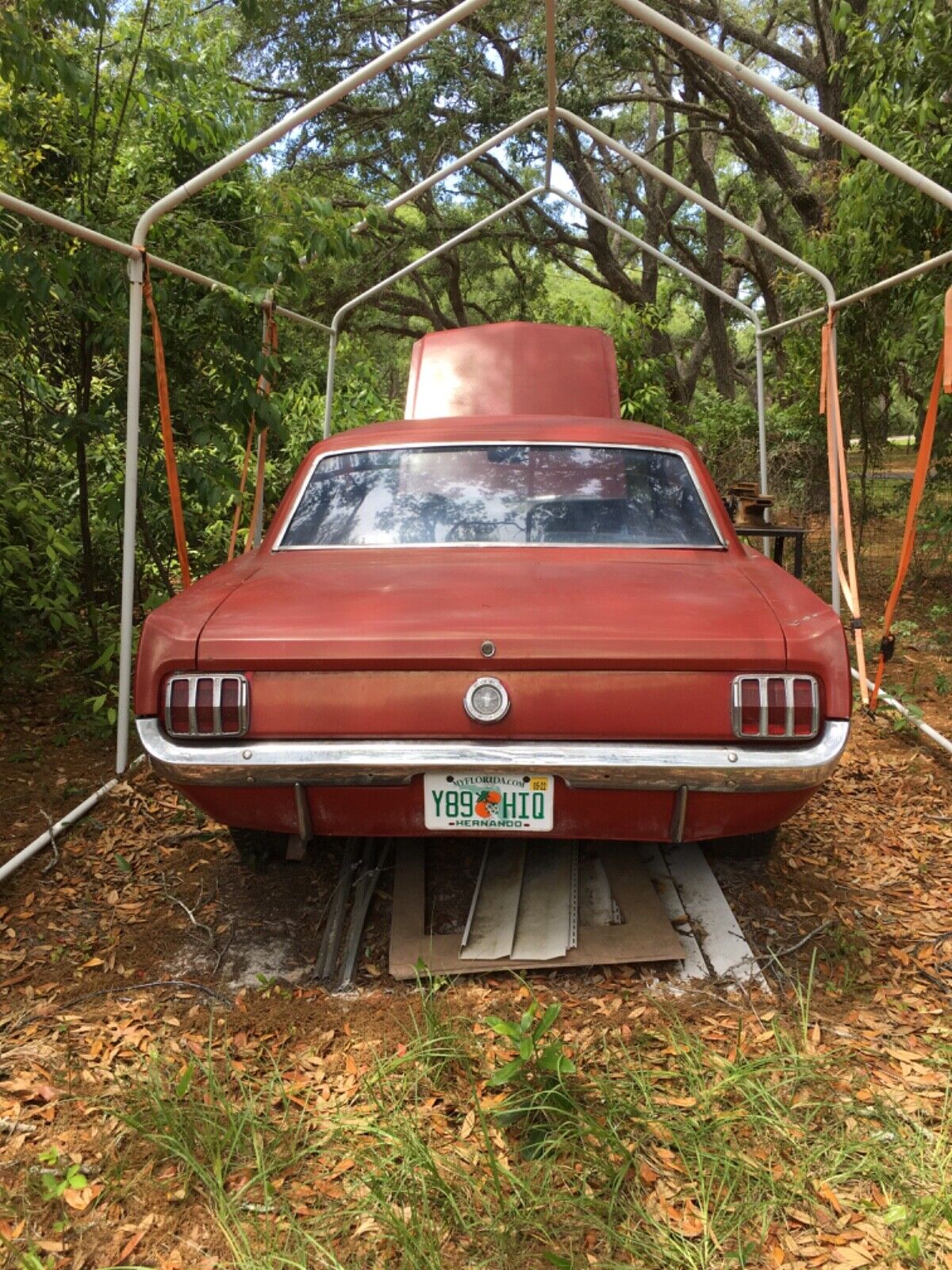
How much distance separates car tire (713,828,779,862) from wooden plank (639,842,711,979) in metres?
0.23

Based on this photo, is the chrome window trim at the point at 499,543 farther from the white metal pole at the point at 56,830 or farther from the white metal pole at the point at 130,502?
the white metal pole at the point at 56,830

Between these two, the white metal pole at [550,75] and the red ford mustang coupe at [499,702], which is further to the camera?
the white metal pole at [550,75]

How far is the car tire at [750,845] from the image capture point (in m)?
3.29

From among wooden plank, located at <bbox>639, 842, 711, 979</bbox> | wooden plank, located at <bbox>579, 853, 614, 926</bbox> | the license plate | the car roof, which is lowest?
wooden plank, located at <bbox>639, 842, 711, 979</bbox>

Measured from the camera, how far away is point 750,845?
3.34 m

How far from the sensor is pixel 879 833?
3.92 metres

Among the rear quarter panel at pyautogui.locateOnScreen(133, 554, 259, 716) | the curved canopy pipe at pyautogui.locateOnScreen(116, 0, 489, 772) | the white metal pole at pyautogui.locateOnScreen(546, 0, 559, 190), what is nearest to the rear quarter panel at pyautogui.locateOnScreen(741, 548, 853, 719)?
the rear quarter panel at pyautogui.locateOnScreen(133, 554, 259, 716)

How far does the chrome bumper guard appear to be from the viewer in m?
2.50

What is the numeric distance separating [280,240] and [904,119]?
13.0 ft

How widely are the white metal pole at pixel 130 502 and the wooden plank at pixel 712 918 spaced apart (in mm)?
2342

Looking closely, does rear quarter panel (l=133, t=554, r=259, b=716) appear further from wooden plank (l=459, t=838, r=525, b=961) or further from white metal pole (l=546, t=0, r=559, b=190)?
white metal pole (l=546, t=0, r=559, b=190)

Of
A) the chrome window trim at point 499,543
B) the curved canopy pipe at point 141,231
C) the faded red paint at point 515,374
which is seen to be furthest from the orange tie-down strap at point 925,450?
the faded red paint at point 515,374

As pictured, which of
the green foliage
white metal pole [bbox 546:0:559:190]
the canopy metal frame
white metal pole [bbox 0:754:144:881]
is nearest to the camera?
the green foliage

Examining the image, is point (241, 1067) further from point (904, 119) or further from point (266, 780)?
point (904, 119)
